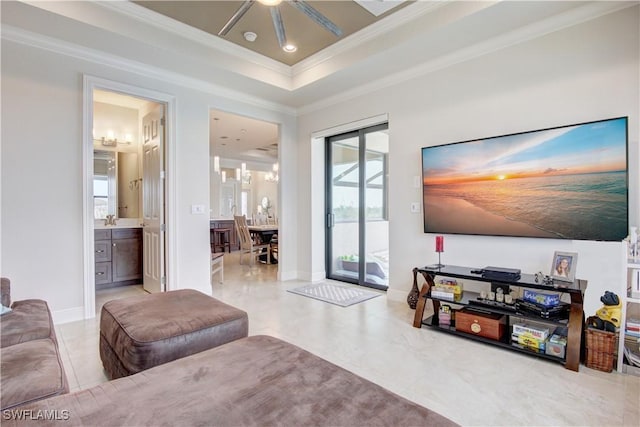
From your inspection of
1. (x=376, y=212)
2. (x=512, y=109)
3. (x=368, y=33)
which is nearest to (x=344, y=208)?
(x=376, y=212)

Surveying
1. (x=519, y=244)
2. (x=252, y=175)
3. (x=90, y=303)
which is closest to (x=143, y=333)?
(x=90, y=303)

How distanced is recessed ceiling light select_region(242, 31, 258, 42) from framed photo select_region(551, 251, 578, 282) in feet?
12.1

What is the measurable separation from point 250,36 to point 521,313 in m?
3.80

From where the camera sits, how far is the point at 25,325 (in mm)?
1912

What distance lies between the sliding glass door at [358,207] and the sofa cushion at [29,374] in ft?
12.5

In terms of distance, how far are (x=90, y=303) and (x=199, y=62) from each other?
2.91 m

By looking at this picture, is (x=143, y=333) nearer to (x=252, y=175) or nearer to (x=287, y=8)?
(x=287, y=8)

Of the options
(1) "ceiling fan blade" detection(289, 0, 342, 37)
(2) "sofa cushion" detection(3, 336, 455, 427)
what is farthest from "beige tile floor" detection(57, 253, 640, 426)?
(1) "ceiling fan blade" detection(289, 0, 342, 37)

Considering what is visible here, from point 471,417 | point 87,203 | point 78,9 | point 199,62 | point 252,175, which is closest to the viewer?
point 471,417

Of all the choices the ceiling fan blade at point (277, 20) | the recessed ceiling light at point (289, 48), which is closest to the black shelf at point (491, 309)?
the ceiling fan blade at point (277, 20)

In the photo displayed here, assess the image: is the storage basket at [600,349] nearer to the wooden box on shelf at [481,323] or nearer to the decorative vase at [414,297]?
the wooden box on shelf at [481,323]

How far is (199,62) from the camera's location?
3670 mm

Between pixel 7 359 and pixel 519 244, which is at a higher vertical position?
pixel 519 244

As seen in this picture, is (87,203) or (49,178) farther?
(87,203)
